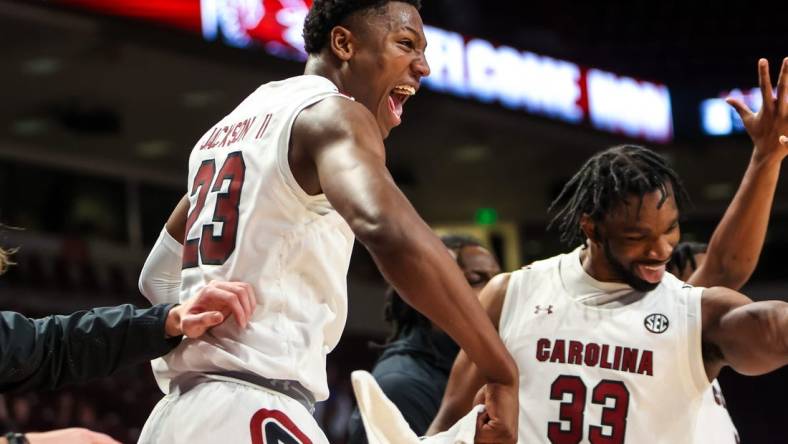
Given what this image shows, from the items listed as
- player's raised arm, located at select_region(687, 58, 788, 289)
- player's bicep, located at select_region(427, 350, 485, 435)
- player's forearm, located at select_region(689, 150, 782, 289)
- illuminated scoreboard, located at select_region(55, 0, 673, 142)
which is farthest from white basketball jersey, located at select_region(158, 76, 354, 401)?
illuminated scoreboard, located at select_region(55, 0, 673, 142)

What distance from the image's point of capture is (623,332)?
3488mm

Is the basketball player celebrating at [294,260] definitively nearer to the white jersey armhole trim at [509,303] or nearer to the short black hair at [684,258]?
the white jersey armhole trim at [509,303]

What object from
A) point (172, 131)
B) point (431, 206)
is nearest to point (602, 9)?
point (431, 206)

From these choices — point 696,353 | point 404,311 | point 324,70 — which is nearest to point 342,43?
point 324,70

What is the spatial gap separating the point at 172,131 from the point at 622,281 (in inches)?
402

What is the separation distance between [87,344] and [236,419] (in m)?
0.41

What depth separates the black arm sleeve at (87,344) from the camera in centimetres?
248

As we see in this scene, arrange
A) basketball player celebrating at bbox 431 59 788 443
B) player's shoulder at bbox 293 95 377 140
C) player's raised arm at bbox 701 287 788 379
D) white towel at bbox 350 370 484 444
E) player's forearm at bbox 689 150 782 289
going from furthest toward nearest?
player's forearm at bbox 689 150 782 289, basketball player celebrating at bbox 431 59 788 443, player's raised arm at bbox 701 287 788 379, white towel at bbox 350 370 484 444, player's shoulder at bbox 293 95 377 140

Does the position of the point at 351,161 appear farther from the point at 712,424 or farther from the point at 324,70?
the point at 712,424

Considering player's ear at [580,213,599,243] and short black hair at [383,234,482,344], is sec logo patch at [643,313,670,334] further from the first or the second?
short black hair at [383,234,482,344]

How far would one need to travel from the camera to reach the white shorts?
91.8 inches

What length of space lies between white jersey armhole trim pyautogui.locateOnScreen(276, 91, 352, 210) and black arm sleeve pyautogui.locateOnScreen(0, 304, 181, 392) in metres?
0.39

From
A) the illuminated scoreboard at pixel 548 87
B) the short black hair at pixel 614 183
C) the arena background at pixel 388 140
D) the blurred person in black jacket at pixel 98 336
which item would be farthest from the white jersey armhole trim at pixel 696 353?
the illuminated scoreboard at pixel 548 87

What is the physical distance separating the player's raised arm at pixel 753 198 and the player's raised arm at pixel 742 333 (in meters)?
0.55
